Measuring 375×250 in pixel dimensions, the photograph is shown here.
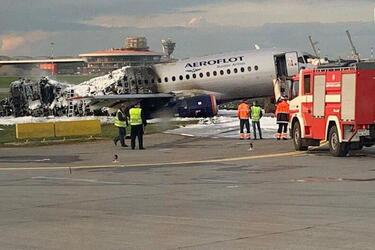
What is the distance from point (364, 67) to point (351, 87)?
741 mm

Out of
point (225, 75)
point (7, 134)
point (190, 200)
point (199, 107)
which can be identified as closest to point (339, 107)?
point (190, 200)

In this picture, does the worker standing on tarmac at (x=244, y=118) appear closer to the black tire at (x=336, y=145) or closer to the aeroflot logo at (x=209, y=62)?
the black tire at (x=336, y=145)

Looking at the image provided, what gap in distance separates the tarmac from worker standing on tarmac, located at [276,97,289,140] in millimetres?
4827

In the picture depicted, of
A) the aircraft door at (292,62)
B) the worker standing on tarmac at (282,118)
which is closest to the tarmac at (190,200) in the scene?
the worker standing on tarmac at (282,118)

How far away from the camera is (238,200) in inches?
583

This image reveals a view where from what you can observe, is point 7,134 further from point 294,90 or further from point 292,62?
point 294,90

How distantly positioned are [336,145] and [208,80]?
2316 centimetres

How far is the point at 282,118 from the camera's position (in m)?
32.8

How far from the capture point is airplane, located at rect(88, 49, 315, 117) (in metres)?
44.3

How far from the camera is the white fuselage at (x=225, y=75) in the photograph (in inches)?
1801

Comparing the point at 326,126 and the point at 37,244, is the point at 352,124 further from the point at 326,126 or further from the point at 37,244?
the point at 37,244

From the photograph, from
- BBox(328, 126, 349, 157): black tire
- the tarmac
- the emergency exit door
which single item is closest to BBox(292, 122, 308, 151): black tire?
the tarmac

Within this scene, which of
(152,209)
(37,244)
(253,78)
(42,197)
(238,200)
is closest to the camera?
(37,244)

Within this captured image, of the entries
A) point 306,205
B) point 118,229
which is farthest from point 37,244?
point 306,205
